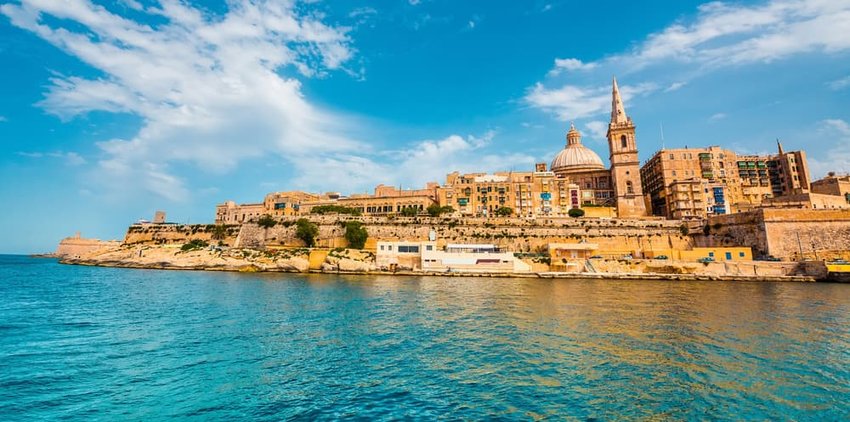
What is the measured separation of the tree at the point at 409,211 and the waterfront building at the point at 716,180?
135 ft

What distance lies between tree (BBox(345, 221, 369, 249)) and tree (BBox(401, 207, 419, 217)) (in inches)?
410

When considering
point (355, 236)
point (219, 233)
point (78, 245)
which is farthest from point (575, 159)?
point (78, 245)

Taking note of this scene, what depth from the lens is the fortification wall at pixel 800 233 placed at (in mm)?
44031

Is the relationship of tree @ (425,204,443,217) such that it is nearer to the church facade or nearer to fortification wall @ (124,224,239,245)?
the church facade

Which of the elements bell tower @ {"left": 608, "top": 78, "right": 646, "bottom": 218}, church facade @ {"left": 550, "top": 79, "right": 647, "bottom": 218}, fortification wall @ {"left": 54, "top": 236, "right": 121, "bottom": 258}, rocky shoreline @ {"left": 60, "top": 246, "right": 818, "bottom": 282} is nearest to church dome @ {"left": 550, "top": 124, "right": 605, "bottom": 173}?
church facade @ {"left": 550, "top": 79, "right": 647, "bottom": 218}

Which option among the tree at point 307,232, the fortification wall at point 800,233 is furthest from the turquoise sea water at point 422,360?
the tree at point 307,232

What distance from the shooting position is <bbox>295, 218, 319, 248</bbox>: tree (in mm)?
58844

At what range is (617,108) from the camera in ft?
239

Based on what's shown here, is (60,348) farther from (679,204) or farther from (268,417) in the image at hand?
(679,204)

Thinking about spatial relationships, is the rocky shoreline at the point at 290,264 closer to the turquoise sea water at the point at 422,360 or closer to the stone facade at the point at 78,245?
the turquoise sea water at the point at 422,360

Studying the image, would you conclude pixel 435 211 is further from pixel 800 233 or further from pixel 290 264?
pixel 800 233

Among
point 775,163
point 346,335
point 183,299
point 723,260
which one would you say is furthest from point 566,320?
point 775,163

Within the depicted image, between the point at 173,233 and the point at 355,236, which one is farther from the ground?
the point at 173,233

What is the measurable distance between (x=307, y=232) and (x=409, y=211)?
1858 centimetres
